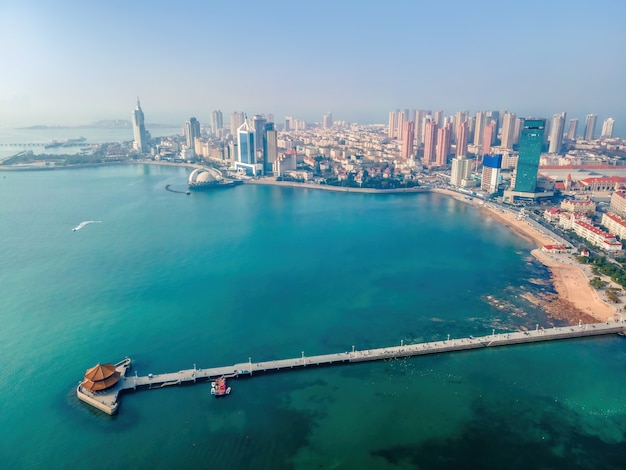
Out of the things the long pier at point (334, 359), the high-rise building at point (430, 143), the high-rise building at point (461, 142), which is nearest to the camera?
the long pier at point (334, 359)

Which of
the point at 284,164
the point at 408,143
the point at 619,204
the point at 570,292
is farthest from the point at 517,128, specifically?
the point at 570,292

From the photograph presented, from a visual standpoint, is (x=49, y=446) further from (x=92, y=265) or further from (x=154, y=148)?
(x=154, y=148)

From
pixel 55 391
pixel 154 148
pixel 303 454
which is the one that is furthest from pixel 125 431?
pixel 154 148

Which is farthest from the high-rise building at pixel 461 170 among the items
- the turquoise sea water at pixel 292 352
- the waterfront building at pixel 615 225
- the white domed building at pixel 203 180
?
the white domed building at pixel 203 180

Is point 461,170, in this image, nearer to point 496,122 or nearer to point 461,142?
point 461,142

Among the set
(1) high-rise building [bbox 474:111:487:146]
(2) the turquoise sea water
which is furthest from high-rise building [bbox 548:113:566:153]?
(2) the turquoise sea water

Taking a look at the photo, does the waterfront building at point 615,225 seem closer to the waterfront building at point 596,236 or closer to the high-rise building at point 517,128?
the waterfront building at point 596,236
